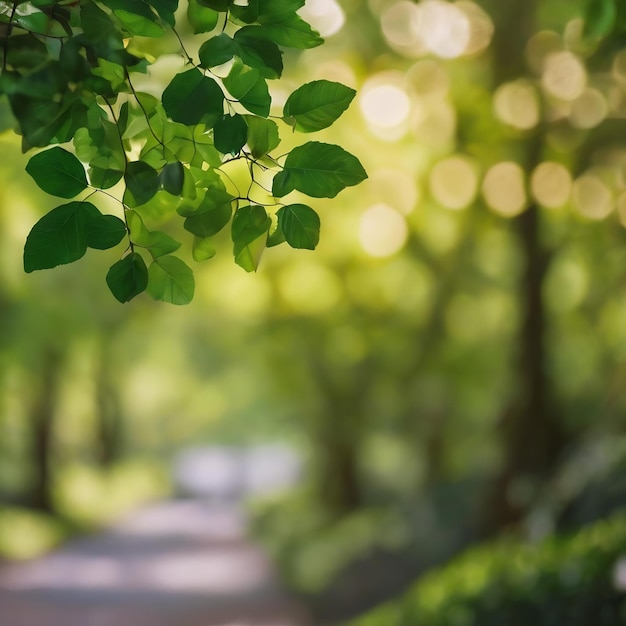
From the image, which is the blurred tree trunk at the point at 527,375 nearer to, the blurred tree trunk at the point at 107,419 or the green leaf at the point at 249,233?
the green leaf at the point at 249,233

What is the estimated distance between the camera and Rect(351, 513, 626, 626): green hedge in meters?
3.49

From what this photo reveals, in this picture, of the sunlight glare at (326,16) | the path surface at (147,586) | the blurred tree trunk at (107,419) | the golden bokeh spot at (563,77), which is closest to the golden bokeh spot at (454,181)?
the golden bokeh spot at (563,77)

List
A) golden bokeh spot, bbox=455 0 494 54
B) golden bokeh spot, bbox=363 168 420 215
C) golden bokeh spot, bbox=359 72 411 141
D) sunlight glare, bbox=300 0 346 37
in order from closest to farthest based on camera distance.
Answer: sunlight glare, bbox=300 0 346 37 → golden bokeh spot, bbox=455 0 494 54 → golden bokeh spot, bbox=359 72 411 141 → golden bokeh spot, bbox=363 168 420 215

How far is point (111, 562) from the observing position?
1141 centimetres

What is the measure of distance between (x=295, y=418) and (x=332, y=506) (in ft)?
6.29

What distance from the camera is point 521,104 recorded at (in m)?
6.52

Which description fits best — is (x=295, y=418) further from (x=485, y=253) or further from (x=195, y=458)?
(x=195, y=458)

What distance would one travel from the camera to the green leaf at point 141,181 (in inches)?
27.5

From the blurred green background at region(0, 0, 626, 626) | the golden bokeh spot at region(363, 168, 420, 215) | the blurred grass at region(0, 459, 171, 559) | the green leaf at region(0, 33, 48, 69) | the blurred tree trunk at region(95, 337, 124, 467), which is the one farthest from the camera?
the blurred tree trunk at region(95, 337, 124, 467)

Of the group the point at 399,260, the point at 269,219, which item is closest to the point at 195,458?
A: the point at 399,260

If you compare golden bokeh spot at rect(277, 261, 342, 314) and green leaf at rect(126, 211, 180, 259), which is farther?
golden bokeh spot at rect(277, 261, 342, 314)

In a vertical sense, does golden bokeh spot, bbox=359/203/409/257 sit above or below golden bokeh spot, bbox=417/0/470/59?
below

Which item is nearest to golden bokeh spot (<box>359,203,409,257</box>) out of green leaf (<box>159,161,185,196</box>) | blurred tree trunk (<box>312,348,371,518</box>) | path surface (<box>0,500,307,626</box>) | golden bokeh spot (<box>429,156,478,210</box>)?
golden bokeh spot (<box>429,156,478,210</box>)

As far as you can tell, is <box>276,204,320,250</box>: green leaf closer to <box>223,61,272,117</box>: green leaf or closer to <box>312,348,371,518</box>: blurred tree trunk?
<box>223,61,272,117</box>: green leaf
